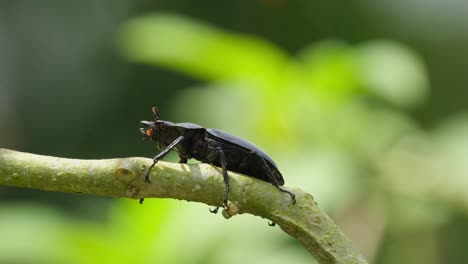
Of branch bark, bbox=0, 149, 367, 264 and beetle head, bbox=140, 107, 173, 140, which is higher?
branch bark, bbox=0, 149, 367, 264

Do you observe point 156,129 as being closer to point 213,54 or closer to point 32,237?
point 32,237

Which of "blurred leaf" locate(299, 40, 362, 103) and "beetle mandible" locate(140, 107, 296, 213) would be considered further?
"blurred leaf" locate(299, 40, 362, 103)

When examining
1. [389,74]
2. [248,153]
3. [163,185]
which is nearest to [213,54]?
[389,74]

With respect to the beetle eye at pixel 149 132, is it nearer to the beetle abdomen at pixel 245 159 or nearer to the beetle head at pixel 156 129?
the beetle head at pixel 156 129

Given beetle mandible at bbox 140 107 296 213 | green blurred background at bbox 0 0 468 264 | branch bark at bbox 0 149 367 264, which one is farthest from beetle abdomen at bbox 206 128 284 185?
green blurred background at bbox 0 0 468 264

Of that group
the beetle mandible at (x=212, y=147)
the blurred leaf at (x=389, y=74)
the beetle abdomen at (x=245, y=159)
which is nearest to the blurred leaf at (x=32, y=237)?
the beetle mandible at (x=212, y=147)

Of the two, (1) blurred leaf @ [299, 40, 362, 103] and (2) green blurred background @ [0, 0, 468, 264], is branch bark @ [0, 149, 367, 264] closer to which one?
(2) green blurred background @ [0, 0, 468, 264]
